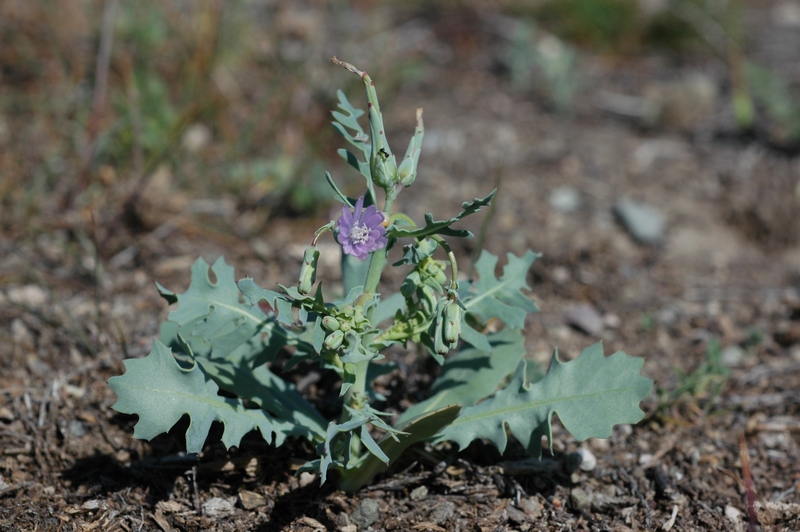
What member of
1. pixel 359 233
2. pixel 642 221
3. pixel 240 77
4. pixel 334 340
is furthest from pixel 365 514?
pixel 240 77

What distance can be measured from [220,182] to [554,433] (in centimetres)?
270

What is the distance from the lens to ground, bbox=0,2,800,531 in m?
2.64

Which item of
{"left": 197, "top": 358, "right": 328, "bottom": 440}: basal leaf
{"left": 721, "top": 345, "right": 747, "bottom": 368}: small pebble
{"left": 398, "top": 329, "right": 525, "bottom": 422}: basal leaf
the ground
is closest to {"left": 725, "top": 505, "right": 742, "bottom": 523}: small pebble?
the ground

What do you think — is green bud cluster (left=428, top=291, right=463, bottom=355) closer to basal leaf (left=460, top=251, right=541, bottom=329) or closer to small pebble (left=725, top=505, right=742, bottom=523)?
basal leaf (left=460, top=251, right=541, bottom=329)

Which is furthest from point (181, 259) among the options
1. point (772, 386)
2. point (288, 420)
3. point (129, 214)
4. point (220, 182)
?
point (772, 386)

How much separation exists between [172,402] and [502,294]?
48.5 inches

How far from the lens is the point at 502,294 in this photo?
8.89ft

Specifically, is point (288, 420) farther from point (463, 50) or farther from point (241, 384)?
point (463, 50)

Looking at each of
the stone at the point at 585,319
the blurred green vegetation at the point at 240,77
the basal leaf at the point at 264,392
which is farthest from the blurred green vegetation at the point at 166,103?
the basal leaf at the point at 264,392

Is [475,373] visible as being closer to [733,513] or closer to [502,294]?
[502,294]

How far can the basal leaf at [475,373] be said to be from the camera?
272 centimetres

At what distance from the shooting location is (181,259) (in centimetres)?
397

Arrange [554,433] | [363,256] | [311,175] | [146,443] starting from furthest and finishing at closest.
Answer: [311,175] < [554,433] < [146,443] < [363,256]

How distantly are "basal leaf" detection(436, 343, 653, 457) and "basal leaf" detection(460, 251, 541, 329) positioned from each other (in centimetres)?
20
